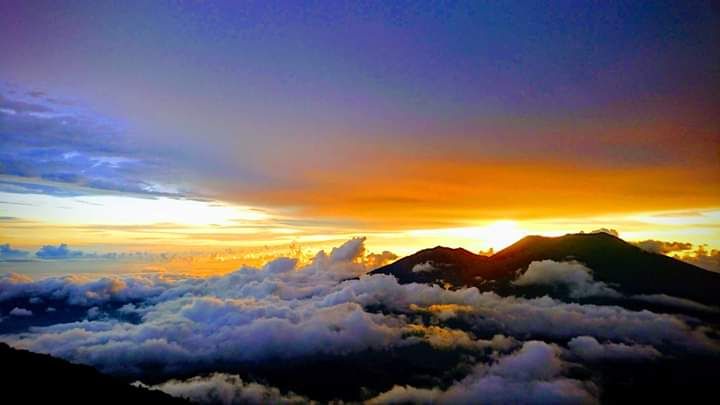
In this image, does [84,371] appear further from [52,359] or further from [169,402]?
[169,402]

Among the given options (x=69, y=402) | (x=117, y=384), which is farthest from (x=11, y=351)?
(x=69, y=402)

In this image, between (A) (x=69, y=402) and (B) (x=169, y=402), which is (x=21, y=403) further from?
(B) (x=169, y=402)

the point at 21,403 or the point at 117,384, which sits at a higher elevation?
the point at 21,403

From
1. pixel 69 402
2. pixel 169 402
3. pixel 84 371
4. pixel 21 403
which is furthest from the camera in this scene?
pixel 84 371

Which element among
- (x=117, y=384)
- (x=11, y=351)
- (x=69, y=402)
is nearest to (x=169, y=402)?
(x=117, y=384)

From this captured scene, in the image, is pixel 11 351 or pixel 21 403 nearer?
pixel 21 403

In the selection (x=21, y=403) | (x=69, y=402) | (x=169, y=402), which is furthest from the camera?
(x=169, y=402)

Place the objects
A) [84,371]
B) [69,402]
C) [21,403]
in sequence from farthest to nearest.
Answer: [84,371], [69,402], [21,403]
